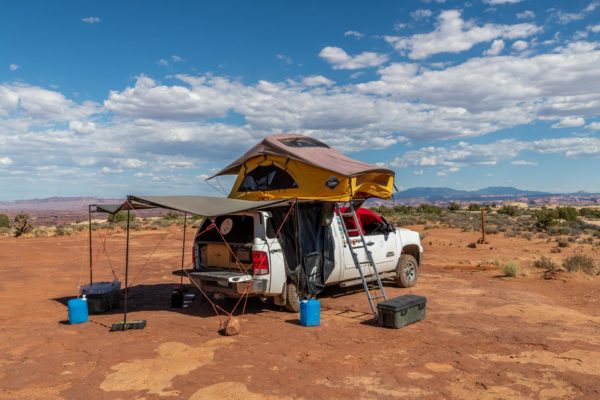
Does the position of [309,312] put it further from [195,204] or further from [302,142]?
[302,142]

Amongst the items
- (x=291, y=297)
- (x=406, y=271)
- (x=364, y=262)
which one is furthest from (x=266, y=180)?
(x=406, y=271)

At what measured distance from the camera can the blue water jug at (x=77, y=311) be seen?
8.61m

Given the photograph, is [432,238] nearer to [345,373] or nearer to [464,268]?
[464,268]

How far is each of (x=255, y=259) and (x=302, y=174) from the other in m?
2.41

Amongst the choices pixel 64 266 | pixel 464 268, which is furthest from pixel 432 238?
pixel 64 266

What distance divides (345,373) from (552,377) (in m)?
2.42

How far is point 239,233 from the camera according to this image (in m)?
9.24

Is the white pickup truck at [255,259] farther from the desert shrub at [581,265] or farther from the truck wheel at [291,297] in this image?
the desert shrub at [581,265]

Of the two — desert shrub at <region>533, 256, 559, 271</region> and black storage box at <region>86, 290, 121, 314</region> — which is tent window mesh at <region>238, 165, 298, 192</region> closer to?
black storage box at <region>86, 290, 121, 314</region>

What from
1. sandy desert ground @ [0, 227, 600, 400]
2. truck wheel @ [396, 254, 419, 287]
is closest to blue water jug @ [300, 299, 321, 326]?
sandy desert ground @ [0, 227, 600, 400]

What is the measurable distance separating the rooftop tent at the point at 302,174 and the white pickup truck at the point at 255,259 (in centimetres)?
70

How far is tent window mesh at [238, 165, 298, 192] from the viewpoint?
10.6 metres

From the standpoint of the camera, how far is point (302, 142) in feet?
37.0

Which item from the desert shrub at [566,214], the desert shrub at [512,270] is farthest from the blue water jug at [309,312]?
the desert shrub at [566,214]
